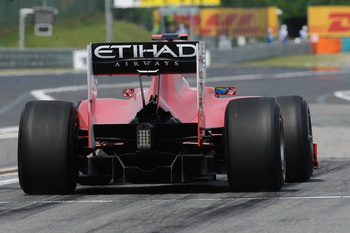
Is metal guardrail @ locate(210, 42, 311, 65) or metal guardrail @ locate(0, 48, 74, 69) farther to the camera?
metal guardrail @ locate(210, 42, 311, 65)

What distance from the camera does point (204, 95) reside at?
11.7 m

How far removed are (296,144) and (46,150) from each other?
9.12ft

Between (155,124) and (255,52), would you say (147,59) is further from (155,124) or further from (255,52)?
(255,52)

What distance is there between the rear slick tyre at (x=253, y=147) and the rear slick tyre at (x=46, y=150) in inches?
62.1

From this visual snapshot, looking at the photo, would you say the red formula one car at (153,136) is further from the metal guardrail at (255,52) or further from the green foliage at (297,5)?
A: the green foliage at (297,5)

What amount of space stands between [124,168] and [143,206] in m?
1.17

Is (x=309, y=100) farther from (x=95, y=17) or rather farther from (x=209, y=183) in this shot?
(x=95, y=17)

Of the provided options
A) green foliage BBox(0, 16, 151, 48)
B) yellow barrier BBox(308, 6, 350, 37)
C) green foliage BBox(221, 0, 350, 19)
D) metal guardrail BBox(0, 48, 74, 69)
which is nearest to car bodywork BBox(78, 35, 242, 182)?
metal guardrail BBox(0, 48, 74, 69)

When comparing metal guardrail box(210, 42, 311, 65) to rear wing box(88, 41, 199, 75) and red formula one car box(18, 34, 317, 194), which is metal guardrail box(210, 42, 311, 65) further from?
rear wing box(88, 41, 199, 75)

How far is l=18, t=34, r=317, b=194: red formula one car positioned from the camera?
34.1ft

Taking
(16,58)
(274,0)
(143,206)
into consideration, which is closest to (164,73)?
(143,206)

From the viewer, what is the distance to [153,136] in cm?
1057

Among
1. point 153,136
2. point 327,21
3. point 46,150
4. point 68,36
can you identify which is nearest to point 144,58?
point 153,136

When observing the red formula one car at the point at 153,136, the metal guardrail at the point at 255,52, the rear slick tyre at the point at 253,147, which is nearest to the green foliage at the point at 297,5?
the metal guardrail at the point at 255,52
